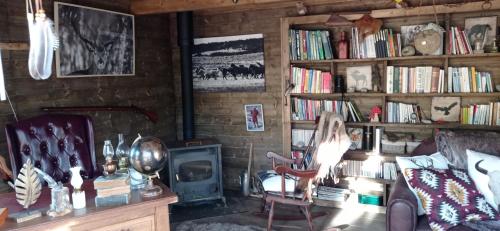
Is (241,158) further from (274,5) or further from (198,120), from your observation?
(274,5)

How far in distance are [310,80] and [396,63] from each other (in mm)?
880

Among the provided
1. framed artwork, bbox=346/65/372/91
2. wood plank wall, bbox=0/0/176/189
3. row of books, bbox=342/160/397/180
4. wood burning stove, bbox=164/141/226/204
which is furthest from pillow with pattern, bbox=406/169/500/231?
wood plank wall, bbox=0/0/176/189

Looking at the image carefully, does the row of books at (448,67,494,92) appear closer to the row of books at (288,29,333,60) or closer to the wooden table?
the row of books at (288,29,333,60)

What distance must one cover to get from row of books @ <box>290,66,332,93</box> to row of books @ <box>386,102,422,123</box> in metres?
0.64

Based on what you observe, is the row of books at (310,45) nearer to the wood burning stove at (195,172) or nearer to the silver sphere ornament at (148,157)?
the wood burning stove at (195,172)

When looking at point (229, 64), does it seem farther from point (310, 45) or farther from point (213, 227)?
point (213, 227)

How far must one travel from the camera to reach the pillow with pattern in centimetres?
259

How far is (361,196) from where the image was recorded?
4336 mm

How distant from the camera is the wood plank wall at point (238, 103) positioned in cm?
473

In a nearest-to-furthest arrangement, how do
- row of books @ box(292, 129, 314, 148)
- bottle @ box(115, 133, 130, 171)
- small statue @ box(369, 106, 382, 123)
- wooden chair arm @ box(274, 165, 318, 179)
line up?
bottle @ box(115, 133, 130, 171), wooden chair arm @ box(274, 165, 318, 179), small statue @ box(369, 106, 382, 123), row of books @ box(292, 129, 314, 148)

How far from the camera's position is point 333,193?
14.5 feet

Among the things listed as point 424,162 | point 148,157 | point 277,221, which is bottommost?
point 277,221

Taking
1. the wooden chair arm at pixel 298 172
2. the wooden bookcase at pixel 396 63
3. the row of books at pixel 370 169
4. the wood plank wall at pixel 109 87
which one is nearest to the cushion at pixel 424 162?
the wooden chair arm at pixel 298 172

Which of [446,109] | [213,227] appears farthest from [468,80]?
Result: [213,227]
